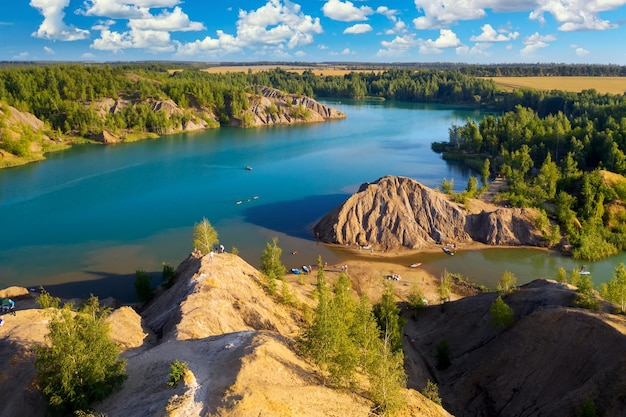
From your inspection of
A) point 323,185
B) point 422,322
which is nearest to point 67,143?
point 323,185

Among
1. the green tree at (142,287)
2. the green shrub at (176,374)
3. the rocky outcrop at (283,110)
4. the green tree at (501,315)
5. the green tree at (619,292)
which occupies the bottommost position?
the green tree at (142,287)

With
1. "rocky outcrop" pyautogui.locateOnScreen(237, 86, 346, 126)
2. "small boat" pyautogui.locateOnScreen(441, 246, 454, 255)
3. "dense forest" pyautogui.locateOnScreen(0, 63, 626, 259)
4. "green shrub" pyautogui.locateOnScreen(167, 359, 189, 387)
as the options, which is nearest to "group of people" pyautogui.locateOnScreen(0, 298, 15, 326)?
"green shrub" pyautogui.locateOnScreen(167, 359, 189, 387)

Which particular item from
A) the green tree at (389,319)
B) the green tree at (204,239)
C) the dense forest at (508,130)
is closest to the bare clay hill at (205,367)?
the green tree at (389,319)

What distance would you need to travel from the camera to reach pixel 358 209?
64312 millimetres

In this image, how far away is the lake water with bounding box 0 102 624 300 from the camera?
2191 inches

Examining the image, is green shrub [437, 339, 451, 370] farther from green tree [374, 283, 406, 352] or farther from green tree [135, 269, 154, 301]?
green tree [135, 269, 154, 301]

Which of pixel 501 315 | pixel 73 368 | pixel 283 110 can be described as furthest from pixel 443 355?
pixel 283 110

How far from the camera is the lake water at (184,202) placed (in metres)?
55.7

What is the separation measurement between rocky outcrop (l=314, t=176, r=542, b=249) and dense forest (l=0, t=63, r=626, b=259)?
5115mm

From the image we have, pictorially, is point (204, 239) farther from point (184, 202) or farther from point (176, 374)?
point (184, 202)

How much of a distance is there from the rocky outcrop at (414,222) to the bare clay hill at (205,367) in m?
28.0

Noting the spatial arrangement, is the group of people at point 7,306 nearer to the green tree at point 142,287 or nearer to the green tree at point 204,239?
the green tree at point 142,287

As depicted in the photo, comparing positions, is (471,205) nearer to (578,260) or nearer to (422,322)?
(578,260)

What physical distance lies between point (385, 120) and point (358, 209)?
120m
